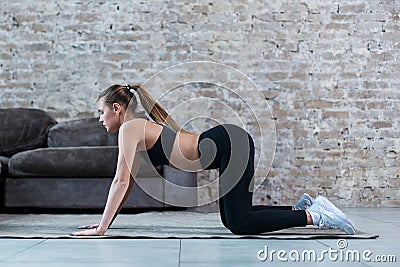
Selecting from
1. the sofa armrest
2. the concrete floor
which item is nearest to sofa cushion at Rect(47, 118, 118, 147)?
the sofa armrest

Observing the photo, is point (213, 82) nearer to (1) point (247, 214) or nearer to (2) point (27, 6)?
(2) point (27, 6)

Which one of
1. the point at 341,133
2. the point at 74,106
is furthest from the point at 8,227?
the point at 341,133

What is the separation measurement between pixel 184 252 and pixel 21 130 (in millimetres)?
3359

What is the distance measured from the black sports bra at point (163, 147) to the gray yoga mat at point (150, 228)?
1.17 ft

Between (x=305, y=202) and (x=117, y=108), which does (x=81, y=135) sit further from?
(x=305, y=202)

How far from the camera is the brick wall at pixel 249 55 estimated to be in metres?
5.62

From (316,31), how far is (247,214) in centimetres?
331

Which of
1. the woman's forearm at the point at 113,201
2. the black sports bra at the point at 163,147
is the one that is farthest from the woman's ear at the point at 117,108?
the woman's forearm at the point at 113,201

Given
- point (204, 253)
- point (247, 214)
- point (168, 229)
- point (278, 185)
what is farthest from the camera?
point (278, 185)

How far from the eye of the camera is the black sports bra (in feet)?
9.19

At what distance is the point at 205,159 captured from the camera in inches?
110

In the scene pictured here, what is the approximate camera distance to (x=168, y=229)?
3.10m

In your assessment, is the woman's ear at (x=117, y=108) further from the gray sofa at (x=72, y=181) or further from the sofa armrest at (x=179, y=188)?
the sofa armrest at (x=179, y=188)

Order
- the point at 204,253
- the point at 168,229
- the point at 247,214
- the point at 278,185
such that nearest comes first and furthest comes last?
the point at 204,253, the point at 247,214, the point at 168,229, the point at 278,185
